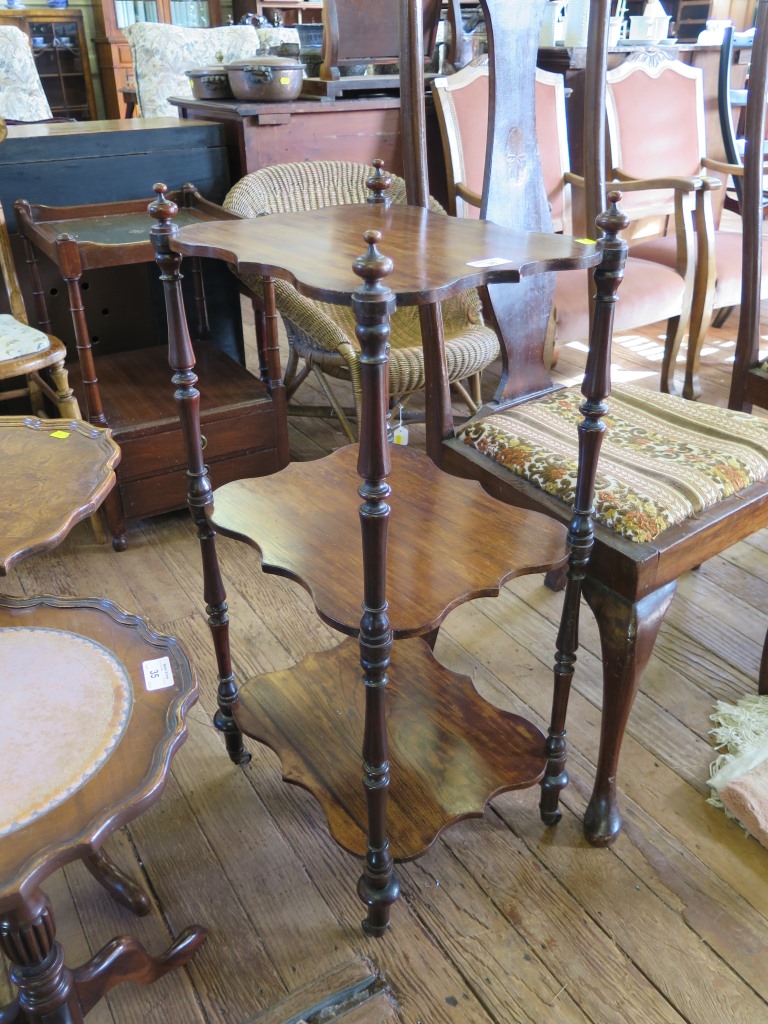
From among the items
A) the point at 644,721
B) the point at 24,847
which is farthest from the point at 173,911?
the point at 644,721

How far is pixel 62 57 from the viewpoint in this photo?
5953 mm

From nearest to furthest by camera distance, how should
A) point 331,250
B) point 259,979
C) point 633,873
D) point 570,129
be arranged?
point 331,250, point 259,979, point 633,873, point 570,129

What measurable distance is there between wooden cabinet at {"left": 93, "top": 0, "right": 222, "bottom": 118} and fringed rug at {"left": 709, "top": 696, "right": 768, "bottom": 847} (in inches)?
231

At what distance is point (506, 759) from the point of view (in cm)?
125

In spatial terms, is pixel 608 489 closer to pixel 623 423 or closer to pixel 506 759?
pixel 623 423

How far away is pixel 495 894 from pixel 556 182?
7.81 ft

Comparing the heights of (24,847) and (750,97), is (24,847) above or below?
below

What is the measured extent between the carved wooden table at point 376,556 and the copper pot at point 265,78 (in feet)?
4.54

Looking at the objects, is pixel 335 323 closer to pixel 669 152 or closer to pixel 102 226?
pixel 102 226

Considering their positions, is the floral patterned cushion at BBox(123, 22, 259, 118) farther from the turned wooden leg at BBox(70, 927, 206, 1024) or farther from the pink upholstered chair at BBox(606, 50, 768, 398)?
the turned wooden leg at BBox(70, 927, 206, 1024)

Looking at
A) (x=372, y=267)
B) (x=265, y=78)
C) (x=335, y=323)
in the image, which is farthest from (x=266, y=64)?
(x=372, y=267)

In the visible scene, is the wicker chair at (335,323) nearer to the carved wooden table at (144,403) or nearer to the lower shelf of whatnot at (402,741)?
the carved wooden table at (144,403)

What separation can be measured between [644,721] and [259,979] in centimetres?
81

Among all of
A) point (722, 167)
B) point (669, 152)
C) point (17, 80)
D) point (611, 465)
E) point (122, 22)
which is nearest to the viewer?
point (611, 465)
